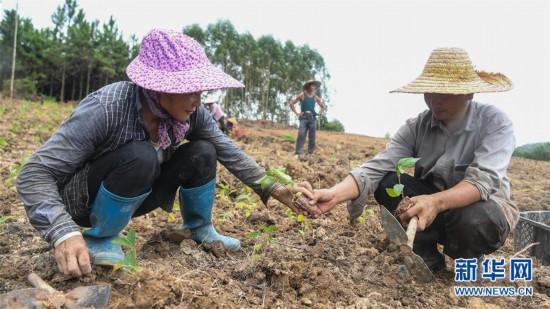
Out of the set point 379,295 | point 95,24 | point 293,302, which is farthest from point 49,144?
point 95,24

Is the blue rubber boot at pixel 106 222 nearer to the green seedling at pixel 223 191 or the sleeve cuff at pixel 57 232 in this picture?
the sleeve cuff at pixel 57 232

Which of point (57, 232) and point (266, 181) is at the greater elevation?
point (266, 181)

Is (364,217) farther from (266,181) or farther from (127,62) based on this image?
(127,62)

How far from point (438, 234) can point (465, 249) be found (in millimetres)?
177

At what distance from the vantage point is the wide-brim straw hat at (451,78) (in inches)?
85.7

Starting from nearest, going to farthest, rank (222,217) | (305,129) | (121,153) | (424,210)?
(121,153) → (424,210) → (222,217) → (305,129)

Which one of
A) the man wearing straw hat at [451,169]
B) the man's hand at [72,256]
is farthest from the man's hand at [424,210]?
the man's hand at [72,256]

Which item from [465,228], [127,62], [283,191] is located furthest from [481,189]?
[127,62]

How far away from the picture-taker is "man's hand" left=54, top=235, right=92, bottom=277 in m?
1.66

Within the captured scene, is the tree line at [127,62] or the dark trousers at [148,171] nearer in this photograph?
the dark trousers at [148,171]

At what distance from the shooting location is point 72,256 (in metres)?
1.66

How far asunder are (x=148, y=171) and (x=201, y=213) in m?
0.50

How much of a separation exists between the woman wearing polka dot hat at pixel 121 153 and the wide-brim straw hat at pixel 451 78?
0.74 metres

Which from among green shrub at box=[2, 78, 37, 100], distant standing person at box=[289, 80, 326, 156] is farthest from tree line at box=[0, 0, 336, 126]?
distant standing person at box=[289, 80, 326, 156]
